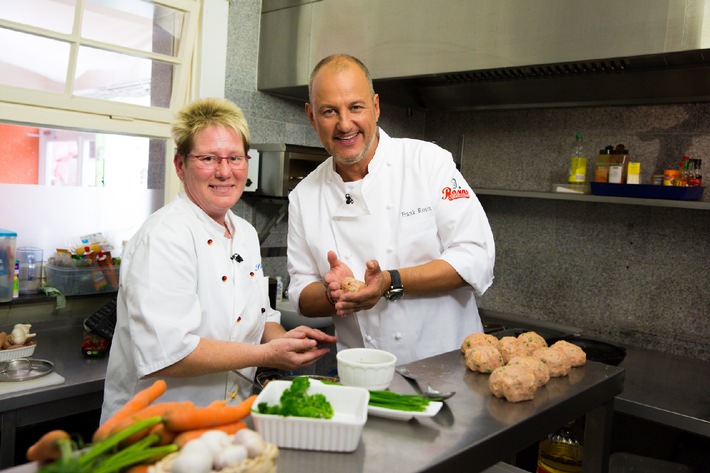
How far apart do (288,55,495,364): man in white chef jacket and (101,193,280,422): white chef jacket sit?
0.30 metres

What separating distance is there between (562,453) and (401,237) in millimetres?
1399

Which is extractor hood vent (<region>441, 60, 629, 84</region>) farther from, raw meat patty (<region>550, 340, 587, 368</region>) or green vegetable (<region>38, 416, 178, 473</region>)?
green vegetable (<region>38, 416, 178, 473</region>)

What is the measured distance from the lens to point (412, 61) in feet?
Result: 10.1

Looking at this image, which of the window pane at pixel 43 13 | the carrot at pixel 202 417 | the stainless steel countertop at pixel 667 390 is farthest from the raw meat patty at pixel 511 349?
the window pane at pixel 43 13

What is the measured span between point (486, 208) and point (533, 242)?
0.39 metres

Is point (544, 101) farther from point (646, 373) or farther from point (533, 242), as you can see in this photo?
point (646, 373)

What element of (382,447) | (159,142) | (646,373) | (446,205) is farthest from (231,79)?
(382,447)

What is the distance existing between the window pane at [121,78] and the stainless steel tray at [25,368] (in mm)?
1402

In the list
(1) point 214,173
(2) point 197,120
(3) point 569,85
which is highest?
(3) point 569,85

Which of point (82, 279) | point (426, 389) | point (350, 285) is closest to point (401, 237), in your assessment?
point (350, 285)

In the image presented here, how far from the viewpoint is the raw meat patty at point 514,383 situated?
1.24 m

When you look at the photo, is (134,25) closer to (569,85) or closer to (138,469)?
(569,85)

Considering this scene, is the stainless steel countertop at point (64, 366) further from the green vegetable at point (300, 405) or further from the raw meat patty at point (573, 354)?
the raw meat patty at point (573, 354)

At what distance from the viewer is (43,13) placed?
288cm
